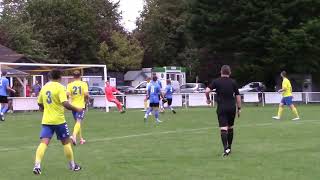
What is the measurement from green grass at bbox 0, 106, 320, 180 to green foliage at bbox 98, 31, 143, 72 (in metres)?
57.3

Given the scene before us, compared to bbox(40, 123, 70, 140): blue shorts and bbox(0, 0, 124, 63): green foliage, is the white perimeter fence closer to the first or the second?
bbox(40, 123, 70, 140): blue shorts

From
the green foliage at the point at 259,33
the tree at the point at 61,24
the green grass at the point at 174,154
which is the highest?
the tree at the point at 61,24

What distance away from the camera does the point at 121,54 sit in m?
79.2

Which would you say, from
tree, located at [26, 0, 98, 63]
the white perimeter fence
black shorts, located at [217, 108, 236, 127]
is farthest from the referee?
tree, located at [26, 0, 98, 63]

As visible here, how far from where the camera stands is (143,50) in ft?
267

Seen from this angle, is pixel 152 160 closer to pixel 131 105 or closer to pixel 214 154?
pixel 214 154

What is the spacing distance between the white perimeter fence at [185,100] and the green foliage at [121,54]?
37.0 m

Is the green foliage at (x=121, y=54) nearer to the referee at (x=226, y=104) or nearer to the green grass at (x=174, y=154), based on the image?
the green grass at (x=174, y=154)

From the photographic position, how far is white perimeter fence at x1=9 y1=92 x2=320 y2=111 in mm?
34031

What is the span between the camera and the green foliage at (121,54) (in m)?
77.6

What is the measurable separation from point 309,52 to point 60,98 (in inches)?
1561

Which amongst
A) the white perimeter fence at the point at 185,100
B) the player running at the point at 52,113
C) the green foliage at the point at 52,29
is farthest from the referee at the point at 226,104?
the green foliage at the point at 52,29

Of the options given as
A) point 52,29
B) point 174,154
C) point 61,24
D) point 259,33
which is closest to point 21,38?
point 52,29

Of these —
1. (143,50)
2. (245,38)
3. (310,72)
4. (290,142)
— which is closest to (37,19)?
(143,50)
